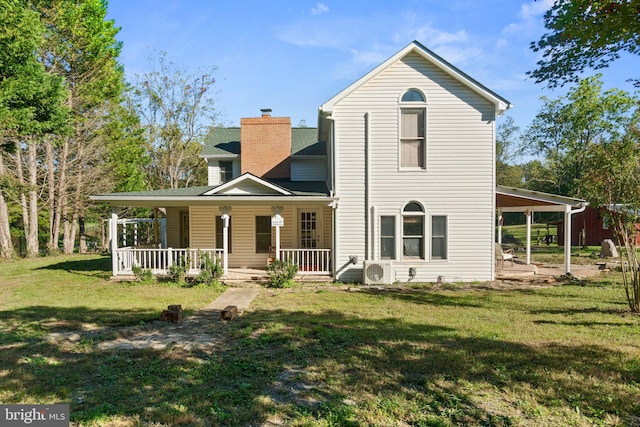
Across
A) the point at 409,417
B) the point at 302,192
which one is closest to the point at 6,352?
the point at 409,417

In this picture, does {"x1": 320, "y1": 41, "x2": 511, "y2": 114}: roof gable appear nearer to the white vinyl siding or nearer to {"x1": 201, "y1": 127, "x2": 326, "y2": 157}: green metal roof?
the white vinyl siding

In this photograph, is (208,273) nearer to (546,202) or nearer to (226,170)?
(226,170)

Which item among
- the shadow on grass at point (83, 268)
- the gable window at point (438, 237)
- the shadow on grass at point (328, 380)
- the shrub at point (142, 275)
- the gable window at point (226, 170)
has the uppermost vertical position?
the gable window at point (226, 170)

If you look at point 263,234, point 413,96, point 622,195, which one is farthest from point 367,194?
point 622,195

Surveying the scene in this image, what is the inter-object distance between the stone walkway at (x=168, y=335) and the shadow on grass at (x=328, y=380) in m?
0.28

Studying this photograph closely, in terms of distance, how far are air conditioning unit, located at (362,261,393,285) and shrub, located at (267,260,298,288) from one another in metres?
2.32

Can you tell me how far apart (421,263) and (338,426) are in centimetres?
890

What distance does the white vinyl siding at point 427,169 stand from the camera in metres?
11.6

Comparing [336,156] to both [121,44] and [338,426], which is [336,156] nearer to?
[338,426]

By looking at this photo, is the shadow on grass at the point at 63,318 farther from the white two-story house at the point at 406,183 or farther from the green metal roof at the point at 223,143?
the green metal roof at the point at 223,143

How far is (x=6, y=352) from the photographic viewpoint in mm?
5457

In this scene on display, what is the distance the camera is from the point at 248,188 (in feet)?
39.6

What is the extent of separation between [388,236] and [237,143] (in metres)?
9.39

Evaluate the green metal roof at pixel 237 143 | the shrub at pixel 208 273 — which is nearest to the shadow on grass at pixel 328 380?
the shrub at pixel 208 273
